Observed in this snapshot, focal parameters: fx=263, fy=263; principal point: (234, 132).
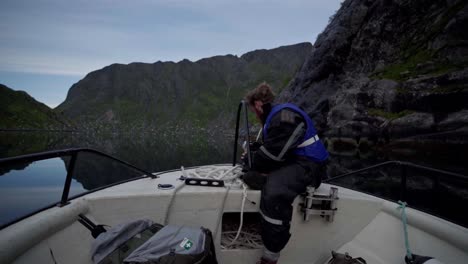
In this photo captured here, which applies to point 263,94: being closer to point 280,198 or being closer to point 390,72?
point 280,198

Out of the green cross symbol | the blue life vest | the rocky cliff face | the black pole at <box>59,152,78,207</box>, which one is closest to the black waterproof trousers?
the blue life vest

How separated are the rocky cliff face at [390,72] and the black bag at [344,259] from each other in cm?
3006

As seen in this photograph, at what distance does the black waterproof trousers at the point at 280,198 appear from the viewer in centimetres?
319

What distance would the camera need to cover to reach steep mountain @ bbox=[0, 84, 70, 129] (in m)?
168

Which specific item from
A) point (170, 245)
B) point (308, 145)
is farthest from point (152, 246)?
point (308, 145)

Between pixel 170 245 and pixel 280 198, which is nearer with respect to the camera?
pixel 170 245

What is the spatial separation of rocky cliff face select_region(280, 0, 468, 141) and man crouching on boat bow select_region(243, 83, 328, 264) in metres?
30.4

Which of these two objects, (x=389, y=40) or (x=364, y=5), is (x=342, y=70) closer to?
(x=389, y=40)

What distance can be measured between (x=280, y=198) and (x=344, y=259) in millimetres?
1340

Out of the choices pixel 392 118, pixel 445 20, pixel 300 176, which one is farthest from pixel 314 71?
pixel 300 176

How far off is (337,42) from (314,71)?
715cm

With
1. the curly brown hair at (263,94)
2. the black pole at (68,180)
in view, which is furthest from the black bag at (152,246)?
the curly brown hair at (263,94)

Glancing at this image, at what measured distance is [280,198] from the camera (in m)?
3.20

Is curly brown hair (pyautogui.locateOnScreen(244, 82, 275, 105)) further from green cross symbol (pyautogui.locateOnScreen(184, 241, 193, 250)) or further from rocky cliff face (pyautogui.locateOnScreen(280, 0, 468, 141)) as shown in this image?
rocky cliff face (pyautogui.locateOnScreen(280, 0, 468, 141))
